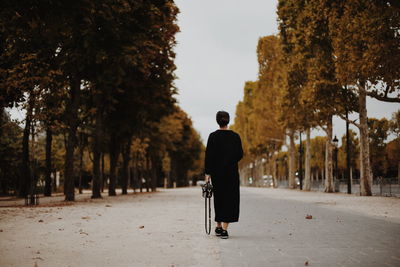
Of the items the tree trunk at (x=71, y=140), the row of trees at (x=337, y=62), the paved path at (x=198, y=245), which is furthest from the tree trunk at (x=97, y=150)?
the paved path at (x=198, y=245)

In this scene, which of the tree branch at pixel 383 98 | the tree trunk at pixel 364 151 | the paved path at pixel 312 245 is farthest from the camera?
the tree trunk at pixel 364 151

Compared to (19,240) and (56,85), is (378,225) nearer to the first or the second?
(19,240)

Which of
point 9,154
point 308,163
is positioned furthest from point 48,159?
point 308,163

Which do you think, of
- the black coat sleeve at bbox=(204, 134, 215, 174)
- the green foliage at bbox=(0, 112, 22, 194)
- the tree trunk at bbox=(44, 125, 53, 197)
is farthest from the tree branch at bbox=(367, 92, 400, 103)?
the green foliage at bbox=(0, 112, 22, 194)

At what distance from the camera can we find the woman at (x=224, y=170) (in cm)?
765

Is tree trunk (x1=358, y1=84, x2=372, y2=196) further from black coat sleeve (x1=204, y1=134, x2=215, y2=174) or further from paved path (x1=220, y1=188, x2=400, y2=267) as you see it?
black coat sleeve (x1=204, y1=134, x2=215, y2=174)

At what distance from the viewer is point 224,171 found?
25.2 feet

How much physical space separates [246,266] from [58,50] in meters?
18.0

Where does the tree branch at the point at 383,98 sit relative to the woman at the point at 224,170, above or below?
above

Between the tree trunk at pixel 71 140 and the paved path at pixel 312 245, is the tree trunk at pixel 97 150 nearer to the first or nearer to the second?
the tree trunk at pixel 71 140

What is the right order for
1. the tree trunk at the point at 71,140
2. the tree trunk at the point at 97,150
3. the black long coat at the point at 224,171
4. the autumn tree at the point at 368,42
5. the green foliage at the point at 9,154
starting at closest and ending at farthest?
the black long coat at the point at 224,171
the autumn tree at the point at 368,42
the tree trunk at the point at 71,140
the tree trunk at the point at 97,150
the green foliage at the point at 9,154

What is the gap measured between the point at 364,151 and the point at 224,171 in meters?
20.5

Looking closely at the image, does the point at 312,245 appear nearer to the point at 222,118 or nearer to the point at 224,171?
the point at 224,171

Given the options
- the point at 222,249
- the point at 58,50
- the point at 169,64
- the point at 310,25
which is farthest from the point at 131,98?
the point at 222,249
